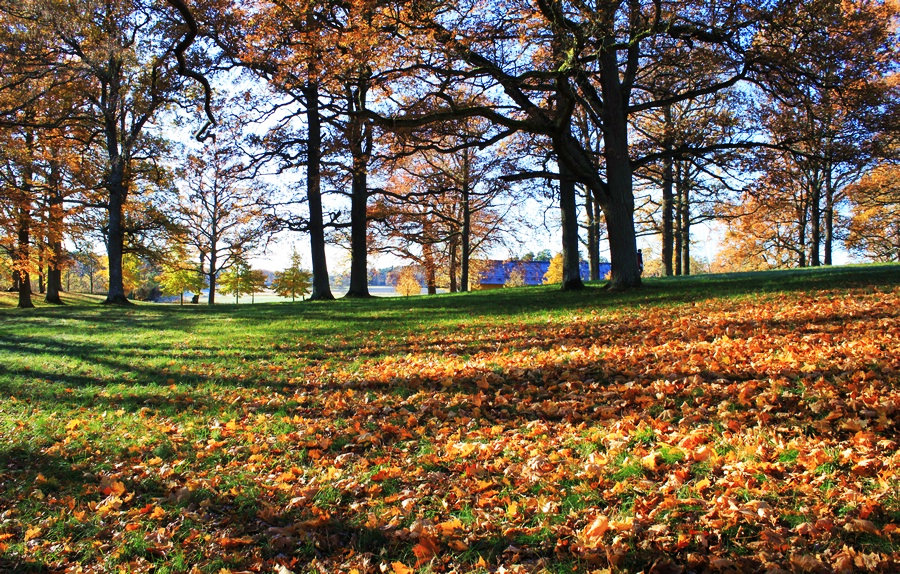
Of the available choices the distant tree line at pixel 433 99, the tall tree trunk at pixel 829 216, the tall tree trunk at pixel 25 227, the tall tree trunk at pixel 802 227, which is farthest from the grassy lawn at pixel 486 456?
the tall tree trunk at pixel 802 227

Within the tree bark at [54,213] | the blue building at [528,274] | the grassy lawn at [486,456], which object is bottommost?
the grassy lawn at [486,456]

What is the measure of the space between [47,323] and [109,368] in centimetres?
842

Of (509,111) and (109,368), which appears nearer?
(109,368)

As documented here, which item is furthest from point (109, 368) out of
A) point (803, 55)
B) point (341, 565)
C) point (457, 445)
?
point (803, 55)

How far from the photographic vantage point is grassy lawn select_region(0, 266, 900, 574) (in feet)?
9.07

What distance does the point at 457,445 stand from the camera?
438cm

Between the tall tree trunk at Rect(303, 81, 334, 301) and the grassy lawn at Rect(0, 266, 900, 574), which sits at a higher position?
the tall tree trunk at Rect(303, 81, 334, 301)

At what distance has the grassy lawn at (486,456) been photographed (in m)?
2.77

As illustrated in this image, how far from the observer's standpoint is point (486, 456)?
4.09 m

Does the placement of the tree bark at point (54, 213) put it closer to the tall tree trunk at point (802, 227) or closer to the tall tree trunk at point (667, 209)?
the tall tree trunk at point (667, 209)

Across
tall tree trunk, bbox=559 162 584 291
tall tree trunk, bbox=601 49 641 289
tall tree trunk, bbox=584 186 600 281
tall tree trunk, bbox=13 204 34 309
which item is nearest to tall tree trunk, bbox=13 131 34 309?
tall tree trunk, bbox=13 204 34 309

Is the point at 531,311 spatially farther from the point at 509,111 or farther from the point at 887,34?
the point at 887,34

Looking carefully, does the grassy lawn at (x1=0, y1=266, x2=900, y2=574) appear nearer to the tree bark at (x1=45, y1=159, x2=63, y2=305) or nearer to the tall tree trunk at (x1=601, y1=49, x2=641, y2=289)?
the tall tree trunk at (x1=601, y1=49, x2=641, y2=289)

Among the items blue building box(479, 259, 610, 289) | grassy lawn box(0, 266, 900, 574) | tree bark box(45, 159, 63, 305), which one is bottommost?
grassy lawn box(0, 266, 900, 574)
